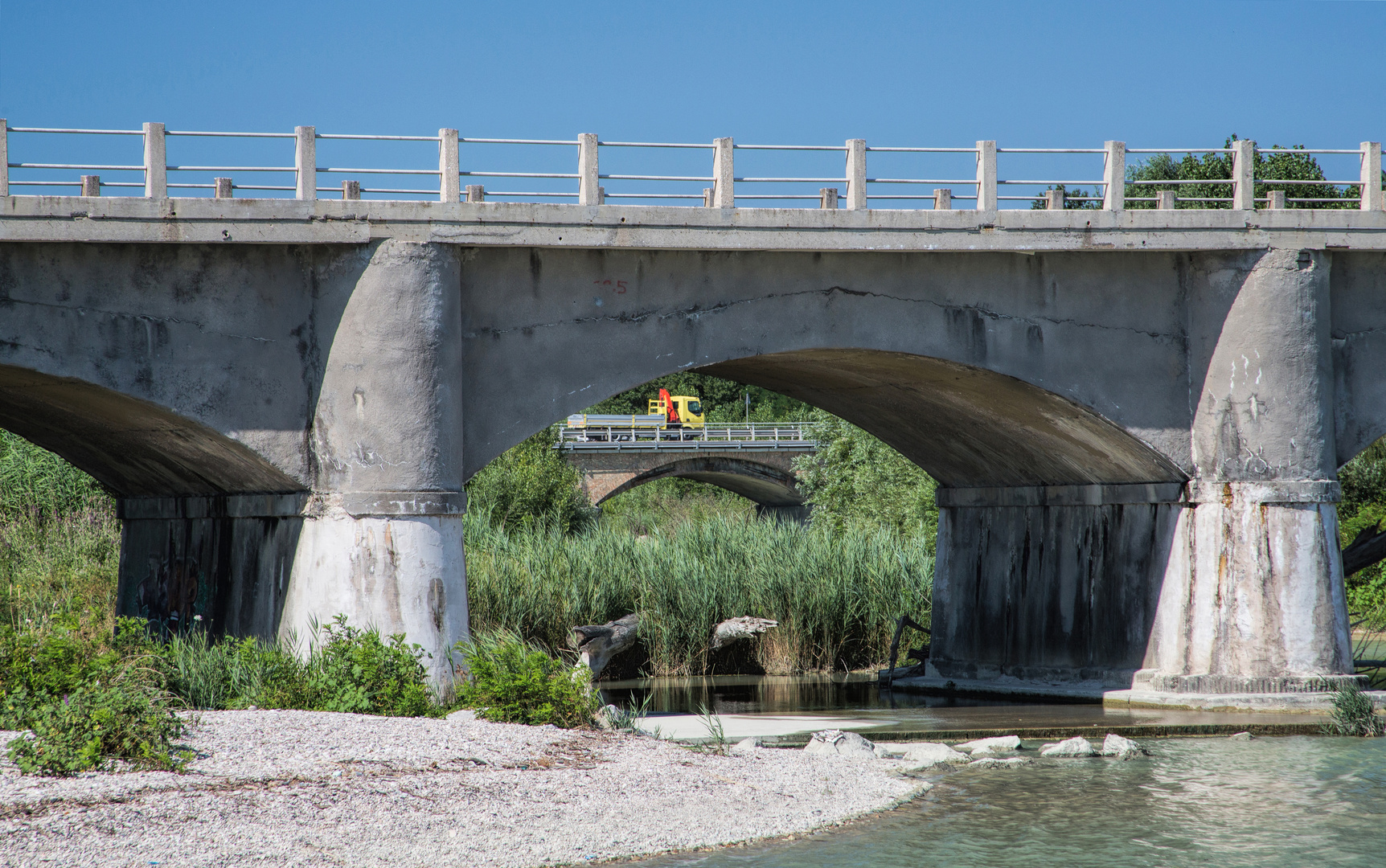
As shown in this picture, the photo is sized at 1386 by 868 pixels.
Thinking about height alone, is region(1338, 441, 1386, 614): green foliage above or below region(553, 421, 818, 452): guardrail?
below

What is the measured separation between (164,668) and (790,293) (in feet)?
25.6

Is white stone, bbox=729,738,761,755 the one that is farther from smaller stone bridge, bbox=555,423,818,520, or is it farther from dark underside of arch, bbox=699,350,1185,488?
smaller stone bridge, bbox=555,423,818,520

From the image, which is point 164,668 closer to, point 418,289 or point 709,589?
point 418,289

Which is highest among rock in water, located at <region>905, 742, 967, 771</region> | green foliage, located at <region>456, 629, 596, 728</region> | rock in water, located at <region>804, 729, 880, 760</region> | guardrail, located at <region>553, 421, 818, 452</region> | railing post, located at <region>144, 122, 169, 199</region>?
railing post, located at <region>144, 122, 169, 199</region>

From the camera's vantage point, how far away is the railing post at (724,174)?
15.1m

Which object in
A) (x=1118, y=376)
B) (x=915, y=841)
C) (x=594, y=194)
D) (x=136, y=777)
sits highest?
(x=594, y=194)

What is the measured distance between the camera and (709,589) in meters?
22.1

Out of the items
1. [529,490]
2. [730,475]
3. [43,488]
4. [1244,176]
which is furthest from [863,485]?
[730,475]

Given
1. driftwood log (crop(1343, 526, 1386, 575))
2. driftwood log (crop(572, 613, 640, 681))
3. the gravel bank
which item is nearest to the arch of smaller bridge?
driftwood log (crop(572, 613, 640, 681))

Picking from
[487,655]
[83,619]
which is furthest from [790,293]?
[83,619]

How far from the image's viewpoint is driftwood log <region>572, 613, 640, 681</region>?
19.5m

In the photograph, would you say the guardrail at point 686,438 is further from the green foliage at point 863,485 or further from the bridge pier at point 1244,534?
the bridge pier at point 1244,534

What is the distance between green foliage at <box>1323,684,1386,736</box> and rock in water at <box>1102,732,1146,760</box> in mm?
2694

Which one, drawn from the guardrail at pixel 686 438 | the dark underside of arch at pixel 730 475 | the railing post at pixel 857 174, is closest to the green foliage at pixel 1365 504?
the railing post at pixel 857 174
